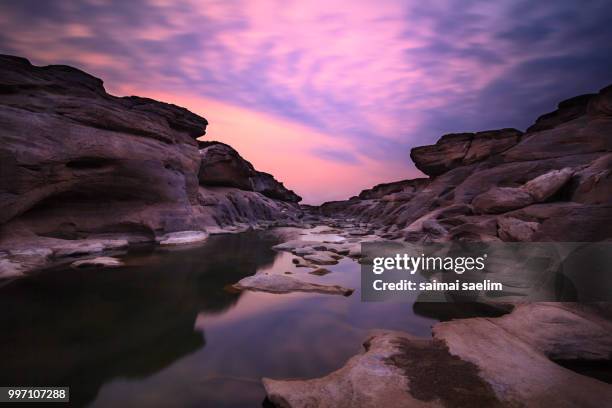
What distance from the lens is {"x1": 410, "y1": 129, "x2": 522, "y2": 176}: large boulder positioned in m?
29.6

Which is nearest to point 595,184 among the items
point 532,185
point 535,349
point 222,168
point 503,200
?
point 532,185

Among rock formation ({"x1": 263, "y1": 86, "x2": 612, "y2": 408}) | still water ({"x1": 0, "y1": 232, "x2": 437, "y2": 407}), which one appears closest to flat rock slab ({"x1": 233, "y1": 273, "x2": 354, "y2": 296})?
still water ({"x1": 0, "y1": 232, "x2": 437, "y2": 407})

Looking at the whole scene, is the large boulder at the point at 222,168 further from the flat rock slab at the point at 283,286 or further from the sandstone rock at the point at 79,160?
the flat rock slab at the point at 283,286

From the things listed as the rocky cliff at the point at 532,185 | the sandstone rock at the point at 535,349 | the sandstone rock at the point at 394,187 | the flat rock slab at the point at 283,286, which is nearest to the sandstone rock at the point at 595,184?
the rocky cliff at the point at 532,185

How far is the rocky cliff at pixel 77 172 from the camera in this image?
13.8 meters

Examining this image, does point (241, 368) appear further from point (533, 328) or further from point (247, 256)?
point (247, 256)

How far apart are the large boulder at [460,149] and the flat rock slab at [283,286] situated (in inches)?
1062

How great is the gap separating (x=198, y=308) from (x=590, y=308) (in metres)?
9.52

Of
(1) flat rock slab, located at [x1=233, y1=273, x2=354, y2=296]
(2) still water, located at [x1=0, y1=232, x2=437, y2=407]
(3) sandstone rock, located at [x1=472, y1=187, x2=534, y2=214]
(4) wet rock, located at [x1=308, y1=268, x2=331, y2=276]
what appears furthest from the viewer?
(3) sandstone rock, located at [x1=472, y1=187, x2=534, y2=214]

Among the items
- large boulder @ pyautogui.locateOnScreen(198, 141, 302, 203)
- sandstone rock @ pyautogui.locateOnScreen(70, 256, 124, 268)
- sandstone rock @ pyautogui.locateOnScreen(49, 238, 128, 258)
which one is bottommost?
sandstone rock @ pyautogui.locateOnScreen(70, 256, 124, 268)

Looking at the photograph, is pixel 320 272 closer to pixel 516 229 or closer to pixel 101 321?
pixel 516 229

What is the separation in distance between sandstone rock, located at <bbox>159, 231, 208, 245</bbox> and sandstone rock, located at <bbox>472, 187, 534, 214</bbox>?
18.4 meters

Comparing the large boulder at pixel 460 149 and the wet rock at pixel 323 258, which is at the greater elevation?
the large boulder at pixel 460 149

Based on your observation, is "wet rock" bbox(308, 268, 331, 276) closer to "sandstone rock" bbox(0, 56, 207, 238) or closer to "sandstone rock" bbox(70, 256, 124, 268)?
"sandstone rock" bbox(70, 256, 124, 268)
